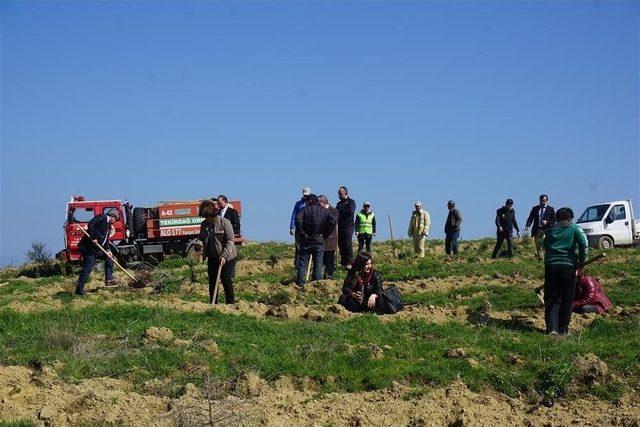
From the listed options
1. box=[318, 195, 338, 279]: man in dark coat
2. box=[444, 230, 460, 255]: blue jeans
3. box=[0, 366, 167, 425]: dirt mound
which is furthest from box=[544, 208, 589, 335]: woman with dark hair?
box=[444, 230, 460, 255]: blue jeans

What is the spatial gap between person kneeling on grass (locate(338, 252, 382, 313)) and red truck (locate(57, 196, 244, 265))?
→ 15.2 m

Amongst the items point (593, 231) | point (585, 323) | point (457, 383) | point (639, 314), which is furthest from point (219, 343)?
point (593, 231)

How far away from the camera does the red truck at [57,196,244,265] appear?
28.3 meters

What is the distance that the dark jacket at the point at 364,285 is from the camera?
45.2 feet

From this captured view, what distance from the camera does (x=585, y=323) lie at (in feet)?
41.7

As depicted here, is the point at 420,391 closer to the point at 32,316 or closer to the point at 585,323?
the point at 585,323

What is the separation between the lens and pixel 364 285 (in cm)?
1385

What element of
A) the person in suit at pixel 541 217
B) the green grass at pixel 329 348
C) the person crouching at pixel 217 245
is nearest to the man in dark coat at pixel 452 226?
the person in suit at pixel 541 217

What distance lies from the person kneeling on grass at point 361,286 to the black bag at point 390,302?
132 mm

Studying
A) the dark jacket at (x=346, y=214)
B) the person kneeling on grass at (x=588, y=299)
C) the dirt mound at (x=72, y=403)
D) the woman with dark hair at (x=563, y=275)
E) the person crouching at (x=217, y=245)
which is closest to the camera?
the dirt mound at (x=72, y=403)

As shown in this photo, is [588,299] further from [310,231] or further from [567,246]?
[310,231]

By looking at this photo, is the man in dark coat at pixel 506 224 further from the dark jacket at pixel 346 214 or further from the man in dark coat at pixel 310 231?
the man in dark coat at pixel 310 231

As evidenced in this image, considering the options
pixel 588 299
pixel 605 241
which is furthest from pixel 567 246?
pixel 605 241

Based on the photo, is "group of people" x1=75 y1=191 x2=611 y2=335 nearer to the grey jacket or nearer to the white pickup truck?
the grey jacket
